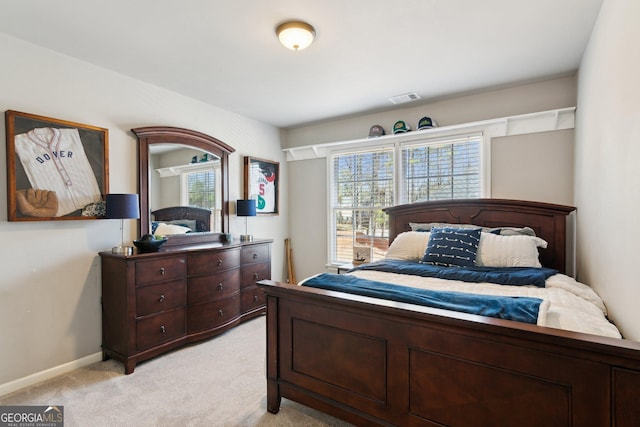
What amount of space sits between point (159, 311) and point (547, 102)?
4.11m

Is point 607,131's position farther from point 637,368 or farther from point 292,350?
point 292,350

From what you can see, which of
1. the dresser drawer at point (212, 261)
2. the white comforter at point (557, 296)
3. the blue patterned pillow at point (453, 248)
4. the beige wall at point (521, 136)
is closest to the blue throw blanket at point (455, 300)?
the white comforter at point (557, 296)

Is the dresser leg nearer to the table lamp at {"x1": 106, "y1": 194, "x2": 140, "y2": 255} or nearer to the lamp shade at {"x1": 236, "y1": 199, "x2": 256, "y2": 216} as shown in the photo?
the table lamp at {"x1": 106, "y1": 194, "x2": 140, "y2": 255}

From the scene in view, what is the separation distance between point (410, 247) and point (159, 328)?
2.36 meters

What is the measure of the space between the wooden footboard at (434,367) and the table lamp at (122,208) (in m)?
1.44

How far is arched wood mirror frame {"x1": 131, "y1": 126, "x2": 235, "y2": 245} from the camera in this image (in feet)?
9.79

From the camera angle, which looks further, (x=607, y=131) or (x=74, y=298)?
(x=74, y=298)

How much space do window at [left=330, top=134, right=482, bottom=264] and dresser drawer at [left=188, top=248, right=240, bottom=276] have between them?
5.08 feet

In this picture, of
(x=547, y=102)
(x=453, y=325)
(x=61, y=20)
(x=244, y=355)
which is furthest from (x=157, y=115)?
(x=547, y=102)

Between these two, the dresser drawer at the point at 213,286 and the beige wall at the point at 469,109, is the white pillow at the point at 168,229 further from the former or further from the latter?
the beige wall at the point at 469,109

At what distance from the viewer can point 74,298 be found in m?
2.57

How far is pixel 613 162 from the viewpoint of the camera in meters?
1.75

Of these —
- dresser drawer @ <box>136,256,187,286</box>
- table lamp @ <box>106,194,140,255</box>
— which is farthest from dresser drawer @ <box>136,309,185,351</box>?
table lamp @ <box>106,194,140,255</box>

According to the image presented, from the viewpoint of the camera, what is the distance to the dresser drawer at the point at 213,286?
116 inches
